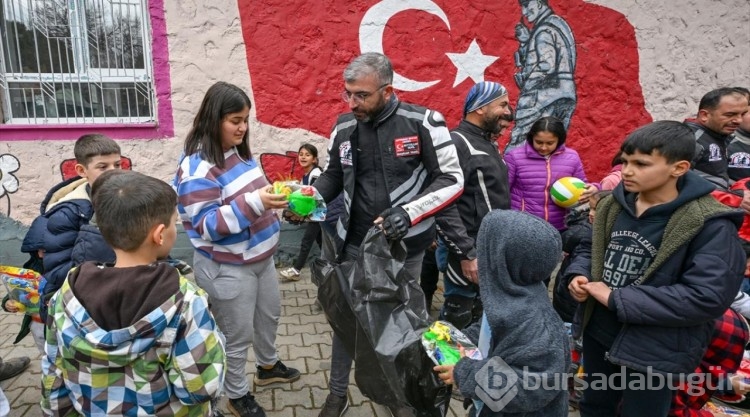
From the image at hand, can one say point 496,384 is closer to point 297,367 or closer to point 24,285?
point 297,367

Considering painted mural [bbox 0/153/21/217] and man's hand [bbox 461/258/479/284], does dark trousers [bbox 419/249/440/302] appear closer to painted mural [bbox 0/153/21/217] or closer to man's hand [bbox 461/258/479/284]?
man's hand [bbox 461/258/479/284]

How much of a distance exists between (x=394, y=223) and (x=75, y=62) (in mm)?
4349

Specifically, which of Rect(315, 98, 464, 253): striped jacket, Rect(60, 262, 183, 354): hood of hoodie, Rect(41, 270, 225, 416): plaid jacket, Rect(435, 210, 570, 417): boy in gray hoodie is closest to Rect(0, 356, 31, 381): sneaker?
Rect(41, 270, 225, 416): plaid jacket

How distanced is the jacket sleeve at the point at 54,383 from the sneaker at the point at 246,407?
112 cm

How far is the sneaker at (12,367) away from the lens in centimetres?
318

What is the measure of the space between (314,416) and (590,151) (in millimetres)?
4806

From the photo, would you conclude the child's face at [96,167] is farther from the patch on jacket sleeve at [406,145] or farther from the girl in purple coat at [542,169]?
the girl in purple coat at [542,169]

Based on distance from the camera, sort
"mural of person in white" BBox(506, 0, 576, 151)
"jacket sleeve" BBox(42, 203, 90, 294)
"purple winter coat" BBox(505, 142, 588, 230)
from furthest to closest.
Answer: "mural of person in white" BBox(506, 0, 576, 151), "purple winter coat" BBox(505, 142, 588, 230), "jacket sleeve" BBox(42, 203, 90, 294)

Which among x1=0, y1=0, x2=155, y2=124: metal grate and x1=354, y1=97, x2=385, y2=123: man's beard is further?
x1=0, y1=0, x2=155, y2=124: metal grate

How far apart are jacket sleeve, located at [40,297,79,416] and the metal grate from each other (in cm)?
388

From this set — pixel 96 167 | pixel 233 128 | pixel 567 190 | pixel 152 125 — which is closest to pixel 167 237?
pixel 233 128

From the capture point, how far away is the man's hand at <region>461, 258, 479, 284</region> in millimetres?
3020

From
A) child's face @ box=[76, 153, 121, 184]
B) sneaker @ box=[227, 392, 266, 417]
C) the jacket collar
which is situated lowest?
sneaker @ box=[227, 392, 266, 417]

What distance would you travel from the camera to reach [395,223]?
2.38 meters
